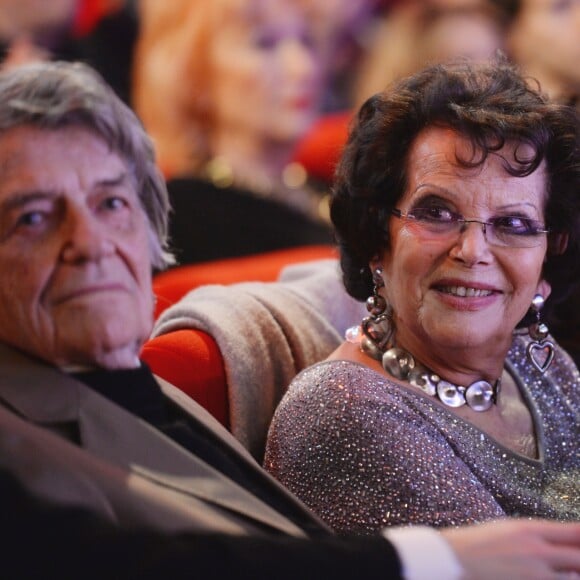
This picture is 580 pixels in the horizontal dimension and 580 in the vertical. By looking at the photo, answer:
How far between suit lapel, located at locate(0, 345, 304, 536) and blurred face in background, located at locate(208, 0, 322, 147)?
3208 millimetres

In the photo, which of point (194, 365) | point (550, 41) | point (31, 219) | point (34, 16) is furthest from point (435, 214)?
point (550, 41)

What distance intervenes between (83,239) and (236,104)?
3270 mm

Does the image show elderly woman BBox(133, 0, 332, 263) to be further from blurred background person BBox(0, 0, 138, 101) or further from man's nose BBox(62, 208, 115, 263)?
man's nose BBox(62, 208, 115, 263)

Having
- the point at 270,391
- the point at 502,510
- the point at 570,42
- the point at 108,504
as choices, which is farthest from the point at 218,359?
the point at 570,42

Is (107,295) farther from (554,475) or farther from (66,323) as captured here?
(554,475)

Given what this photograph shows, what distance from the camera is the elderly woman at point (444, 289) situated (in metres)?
1.58

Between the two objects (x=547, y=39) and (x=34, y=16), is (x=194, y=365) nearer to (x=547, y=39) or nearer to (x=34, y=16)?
(x=34, y=16)

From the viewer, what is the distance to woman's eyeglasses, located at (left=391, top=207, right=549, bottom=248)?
1697mm

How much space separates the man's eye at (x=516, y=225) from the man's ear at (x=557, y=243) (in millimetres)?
104

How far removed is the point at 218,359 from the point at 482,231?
48 centimetres

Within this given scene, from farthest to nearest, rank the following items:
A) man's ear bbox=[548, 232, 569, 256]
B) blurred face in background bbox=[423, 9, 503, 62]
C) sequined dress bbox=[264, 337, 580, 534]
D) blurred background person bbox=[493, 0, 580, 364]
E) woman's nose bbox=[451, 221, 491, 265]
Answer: blurred face in background bbox=[423, 9, 503, 62] → blurred background person bbox=[493, 0, 580, 364] → man's ear bbox=[548, 232, 569, 256] → woman's nose bbox=[451, 221, 491, 265] → sequined dress bbox=[264, 337, 580, 534]

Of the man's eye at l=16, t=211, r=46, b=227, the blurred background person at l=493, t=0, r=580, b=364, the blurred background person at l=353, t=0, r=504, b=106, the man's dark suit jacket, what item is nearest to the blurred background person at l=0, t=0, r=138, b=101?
the blurred background person at l=353, t=0, r=504, b=106

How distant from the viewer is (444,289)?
5.61ft

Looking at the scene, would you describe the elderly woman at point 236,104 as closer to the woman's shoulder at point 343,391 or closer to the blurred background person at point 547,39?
the blurred background person at point 547,39
